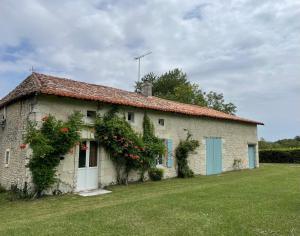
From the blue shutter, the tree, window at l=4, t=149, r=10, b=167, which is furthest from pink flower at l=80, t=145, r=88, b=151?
the tree

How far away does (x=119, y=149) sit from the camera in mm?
12867

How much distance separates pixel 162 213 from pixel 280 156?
25.6 meters

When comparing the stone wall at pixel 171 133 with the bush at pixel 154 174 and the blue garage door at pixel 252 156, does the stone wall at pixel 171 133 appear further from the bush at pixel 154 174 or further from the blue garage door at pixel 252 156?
the bush at pixel 154 174

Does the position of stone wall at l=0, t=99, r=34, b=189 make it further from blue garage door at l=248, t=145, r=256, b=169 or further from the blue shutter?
blue garage door at l=248, t=145, r=256, b=169

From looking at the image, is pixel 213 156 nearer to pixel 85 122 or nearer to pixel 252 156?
pixel 252 156

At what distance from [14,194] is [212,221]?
24.6 ft

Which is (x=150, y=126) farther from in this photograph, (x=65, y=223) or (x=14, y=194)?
(x=65, y=223)

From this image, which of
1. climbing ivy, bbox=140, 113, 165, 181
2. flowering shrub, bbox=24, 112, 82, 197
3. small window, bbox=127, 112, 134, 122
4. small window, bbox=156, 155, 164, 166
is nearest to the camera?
flowering shrub, bbox=24, 112, 82, 197

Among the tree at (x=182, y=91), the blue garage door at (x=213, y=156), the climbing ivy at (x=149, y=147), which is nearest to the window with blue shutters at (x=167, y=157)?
the climbing ivy at (x=149, y=147)

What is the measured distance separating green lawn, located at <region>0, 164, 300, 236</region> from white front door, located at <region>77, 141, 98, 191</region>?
1314 mm

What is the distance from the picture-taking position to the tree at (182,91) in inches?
1510

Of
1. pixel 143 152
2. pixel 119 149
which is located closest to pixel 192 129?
pixel 143 152

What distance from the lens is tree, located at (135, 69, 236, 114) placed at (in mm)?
38344

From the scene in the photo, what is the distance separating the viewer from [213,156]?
1923 cm
